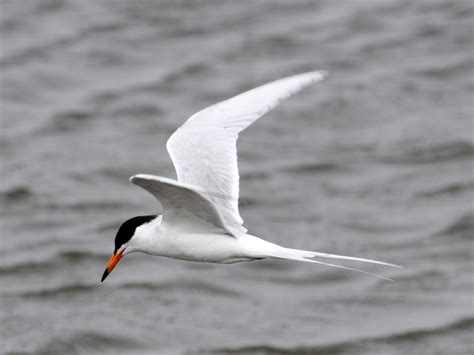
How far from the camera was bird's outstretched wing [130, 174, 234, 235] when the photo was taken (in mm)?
6160

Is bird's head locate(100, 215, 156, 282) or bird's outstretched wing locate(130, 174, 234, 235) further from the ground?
bird's outstretched wing locate(130, 174, 234, 235)

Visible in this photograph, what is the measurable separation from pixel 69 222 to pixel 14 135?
1687 mm

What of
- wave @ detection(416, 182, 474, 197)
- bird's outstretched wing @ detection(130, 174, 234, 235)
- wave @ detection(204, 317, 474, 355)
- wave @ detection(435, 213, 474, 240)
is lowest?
wave @ detection(204, 317, 474, 355)

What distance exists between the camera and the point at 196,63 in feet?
52.5

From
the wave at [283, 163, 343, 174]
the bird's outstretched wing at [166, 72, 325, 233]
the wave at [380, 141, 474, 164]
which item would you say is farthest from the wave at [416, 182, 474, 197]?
the bird's outstretched wing at [166, 72, 325, 233]

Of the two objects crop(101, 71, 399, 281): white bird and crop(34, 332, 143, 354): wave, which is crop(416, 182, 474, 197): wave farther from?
crop(101, 71, 399, 281): white bird

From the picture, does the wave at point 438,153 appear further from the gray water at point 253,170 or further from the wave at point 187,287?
the wave at point 187,287

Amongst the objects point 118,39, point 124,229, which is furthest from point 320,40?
point 124,229

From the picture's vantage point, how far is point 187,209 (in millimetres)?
6586

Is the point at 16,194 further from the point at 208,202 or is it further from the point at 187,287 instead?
the point at 208,202

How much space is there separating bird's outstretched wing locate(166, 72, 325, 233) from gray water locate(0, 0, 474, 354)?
4.08 m

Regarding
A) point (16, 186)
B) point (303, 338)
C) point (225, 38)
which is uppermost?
point (225, 38)

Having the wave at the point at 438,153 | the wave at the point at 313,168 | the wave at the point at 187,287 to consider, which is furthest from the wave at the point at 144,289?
the wave at the point at 438,153

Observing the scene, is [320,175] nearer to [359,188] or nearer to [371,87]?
[359,188]
